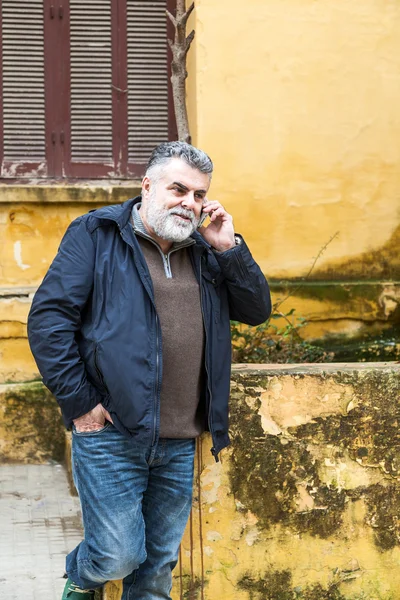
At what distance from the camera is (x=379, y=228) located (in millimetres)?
6980

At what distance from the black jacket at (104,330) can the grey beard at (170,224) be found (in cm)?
9

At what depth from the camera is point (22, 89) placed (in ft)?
23.1

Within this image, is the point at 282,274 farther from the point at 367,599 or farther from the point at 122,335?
the point at 122,335

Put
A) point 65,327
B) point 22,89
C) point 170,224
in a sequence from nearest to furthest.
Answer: point 65,327, point 170,224, point 22,89

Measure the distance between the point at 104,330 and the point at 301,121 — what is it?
3.86 meters

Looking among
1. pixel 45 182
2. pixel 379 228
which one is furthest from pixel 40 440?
pixel 379 228

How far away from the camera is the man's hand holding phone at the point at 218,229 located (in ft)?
11.8

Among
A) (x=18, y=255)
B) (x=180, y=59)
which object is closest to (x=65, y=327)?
(x=180, y=59)

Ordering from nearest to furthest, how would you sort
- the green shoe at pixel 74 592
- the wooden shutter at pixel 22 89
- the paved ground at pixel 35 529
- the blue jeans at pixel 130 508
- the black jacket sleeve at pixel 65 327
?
the black jacket sleeve at pixel 65 327 < the blue jeans at pixel 130 508 < the green shoe at pixel 74 592 < the paved ground at pixel 35 529 < the wooden shutter at pixel 22 89

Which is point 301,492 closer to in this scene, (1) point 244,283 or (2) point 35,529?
(1) point 244,283

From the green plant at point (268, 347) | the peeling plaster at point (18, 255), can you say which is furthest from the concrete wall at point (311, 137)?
the peeling plaster at point (18, 255)

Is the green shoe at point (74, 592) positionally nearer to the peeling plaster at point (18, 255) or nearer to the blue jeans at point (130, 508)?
the blue jeans at point (130, 508)

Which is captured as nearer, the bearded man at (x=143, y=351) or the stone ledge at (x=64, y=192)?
the bearded man at (x=143, y=351)

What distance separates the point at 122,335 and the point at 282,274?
371cm
